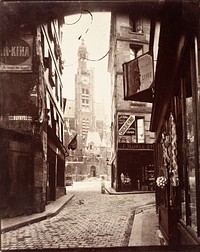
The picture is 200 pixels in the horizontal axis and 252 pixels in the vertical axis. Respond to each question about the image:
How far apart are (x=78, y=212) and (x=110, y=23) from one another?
3.09 meters

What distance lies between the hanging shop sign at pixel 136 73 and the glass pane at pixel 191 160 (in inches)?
63.9

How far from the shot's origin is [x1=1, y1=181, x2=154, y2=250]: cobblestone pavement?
4102 millimetres

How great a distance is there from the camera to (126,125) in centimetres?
562

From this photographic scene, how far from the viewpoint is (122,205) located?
5.27 meters

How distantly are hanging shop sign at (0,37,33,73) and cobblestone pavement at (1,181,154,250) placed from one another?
249 centimetres

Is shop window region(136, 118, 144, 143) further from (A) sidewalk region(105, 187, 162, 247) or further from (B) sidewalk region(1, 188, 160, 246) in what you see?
(B) sidewalk region(1, 188, 160, 246)

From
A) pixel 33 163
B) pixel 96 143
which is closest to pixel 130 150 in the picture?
pixel 96 143

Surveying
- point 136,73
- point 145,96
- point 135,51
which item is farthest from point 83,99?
point 135,51

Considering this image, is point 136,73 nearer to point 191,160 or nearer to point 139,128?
point 139,128

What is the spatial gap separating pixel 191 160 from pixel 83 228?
1.91 metres

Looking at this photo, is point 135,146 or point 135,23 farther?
point 135,146

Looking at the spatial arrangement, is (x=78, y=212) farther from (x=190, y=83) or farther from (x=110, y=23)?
(x=110, y=23)

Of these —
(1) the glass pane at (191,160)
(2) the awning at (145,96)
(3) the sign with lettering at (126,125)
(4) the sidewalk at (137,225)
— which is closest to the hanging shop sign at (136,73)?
(2) the awning at (145,96)

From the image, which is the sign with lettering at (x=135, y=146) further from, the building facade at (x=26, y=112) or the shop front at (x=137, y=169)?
the building facade at (x=26, y=112)
